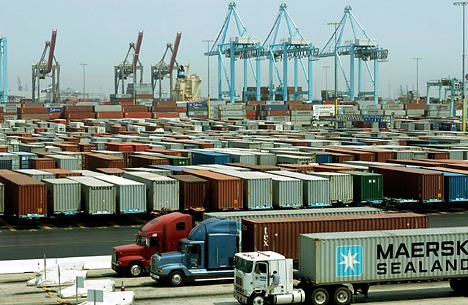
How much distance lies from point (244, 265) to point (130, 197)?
2060 cm

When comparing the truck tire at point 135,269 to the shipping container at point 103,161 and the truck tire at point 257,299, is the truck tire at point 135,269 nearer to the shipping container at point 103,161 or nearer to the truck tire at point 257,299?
the truck tire at point 257,299

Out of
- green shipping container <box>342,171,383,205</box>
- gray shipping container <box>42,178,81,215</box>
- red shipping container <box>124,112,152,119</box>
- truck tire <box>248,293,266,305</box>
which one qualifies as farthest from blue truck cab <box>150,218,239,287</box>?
red shipping container <box>124,112,152,119</box>

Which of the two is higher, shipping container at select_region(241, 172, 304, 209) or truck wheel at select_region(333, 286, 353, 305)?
shipping container at select_region(241, 172, 304, 209)

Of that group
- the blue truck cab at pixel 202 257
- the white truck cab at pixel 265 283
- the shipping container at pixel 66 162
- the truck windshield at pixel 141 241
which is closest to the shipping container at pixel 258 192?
the truck windshield at pixel 141 241

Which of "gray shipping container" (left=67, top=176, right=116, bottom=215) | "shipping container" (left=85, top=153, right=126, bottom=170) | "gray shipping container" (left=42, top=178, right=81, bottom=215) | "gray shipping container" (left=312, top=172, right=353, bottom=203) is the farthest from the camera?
"shipping container" (left=85, top=153, right=126, bottom=170)

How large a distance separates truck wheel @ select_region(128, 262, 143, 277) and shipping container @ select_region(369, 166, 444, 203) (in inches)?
929

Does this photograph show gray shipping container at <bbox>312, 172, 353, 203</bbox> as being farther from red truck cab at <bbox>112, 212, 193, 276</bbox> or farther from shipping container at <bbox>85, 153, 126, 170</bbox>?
red truck cab at <bbox>112, 212, 193, 276</bbox>

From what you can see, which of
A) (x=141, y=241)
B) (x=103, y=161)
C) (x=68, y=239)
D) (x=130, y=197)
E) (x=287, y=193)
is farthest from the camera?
(x=103, y=161)

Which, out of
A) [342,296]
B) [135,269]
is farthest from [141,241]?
[342,296]

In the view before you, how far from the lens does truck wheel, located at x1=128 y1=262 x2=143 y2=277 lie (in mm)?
29328

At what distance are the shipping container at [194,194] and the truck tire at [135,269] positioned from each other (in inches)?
608

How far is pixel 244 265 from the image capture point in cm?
2400

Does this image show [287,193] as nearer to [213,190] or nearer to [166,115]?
[213,190]

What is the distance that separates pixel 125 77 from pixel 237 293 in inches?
6831
